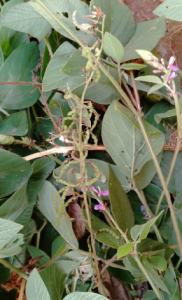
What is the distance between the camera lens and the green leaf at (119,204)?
36 centimetres

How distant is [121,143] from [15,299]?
1.36ft

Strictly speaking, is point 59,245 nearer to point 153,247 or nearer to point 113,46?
point 153,247

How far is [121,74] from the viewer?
377mm

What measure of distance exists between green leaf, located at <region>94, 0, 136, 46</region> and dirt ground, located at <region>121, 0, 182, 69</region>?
114mm

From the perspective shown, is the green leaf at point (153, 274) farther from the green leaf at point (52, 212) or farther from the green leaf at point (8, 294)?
the green leaf at point (8, 294)

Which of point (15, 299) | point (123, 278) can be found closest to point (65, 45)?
point (123, 278)

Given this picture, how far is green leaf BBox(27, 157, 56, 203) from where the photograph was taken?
454mm

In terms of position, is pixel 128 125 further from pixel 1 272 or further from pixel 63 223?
pixel 1 272

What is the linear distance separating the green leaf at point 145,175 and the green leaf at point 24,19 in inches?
10.7

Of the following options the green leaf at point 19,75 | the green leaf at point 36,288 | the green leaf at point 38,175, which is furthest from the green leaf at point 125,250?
the green leaf at point 19,75

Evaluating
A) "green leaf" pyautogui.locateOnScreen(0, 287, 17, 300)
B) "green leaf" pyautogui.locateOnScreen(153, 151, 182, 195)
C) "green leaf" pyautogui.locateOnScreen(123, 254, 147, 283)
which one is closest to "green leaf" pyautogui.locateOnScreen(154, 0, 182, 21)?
"green leaf" pyautogui.locateOnScreen(153, 151, 182, 195)

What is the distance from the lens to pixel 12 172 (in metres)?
0.43

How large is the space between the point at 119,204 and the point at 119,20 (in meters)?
0.28

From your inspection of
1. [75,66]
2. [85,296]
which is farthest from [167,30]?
[85,296]
